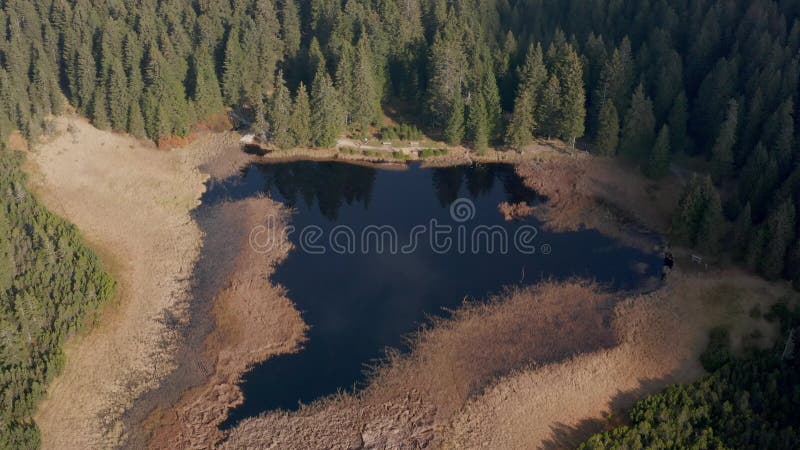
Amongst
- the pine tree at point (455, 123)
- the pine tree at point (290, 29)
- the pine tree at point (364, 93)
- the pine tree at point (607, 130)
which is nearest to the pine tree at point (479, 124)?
the pine tree at point (455, 123)

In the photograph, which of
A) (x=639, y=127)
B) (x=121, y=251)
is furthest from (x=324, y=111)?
(x=639, y=127)

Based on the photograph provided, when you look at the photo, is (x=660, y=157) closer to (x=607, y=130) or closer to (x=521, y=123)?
(x=607, y=130)

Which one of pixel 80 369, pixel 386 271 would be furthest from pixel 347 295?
pixel 80 369

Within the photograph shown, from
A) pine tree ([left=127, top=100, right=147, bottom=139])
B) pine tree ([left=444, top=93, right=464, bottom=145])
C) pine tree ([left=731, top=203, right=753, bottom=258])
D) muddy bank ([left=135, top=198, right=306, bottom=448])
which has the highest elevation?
pine tree ([left=444, top=93, right=464, bottom=145])

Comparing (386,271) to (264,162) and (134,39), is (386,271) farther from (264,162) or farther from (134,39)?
(134,39)

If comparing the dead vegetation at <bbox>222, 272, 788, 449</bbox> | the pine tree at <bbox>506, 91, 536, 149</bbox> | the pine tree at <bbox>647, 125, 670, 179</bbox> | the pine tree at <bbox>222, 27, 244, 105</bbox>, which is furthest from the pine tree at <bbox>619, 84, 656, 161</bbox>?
the pine tree at <bbox>222, 27, 244, 105</bbox>

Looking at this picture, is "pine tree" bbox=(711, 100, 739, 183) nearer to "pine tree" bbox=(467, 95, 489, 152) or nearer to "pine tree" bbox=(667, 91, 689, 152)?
"pine tree" bbox=(667, 91, 689, 152)
